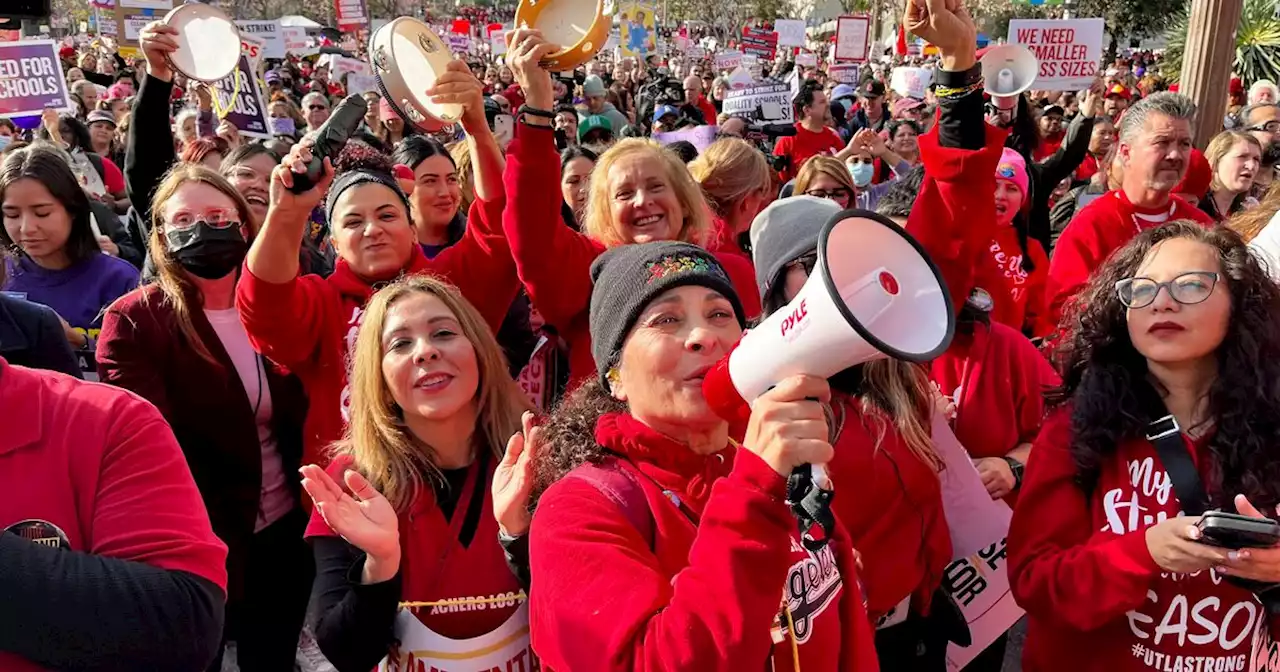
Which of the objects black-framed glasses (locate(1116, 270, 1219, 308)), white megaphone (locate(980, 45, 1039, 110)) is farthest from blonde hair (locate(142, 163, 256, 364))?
white megaphone (locate(980, 45, 1039, 110))

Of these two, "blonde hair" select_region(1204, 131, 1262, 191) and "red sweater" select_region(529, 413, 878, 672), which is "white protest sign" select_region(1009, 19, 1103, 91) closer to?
"blonde hair" select_region(1204, 131, 1262, 191)

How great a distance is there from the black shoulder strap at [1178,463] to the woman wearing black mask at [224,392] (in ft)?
8.23

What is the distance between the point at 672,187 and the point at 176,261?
1.61 m

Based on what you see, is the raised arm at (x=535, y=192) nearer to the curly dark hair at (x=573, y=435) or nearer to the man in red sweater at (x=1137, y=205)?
the curly dark hair at (x=573, y=435)

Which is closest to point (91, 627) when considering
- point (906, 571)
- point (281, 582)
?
point (906, 571)

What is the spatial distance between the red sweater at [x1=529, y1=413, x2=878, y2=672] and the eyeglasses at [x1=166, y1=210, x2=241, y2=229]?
1.95 meters

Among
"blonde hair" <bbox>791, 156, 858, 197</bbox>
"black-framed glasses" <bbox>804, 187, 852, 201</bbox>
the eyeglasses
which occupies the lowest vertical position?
"black-framed glasses" <bbox>804, 187, 852, 201</bbox>

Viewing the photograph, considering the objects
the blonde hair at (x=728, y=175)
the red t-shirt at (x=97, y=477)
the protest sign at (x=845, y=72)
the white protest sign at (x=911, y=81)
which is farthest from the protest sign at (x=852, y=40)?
the red t-shirt at (x=97, y=477)

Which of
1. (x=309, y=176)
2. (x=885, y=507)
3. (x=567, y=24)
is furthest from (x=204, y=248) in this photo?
(x=885, y=507)

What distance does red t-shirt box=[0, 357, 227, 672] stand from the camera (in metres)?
1.37

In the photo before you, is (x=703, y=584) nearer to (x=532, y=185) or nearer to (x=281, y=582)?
(x=532, y=185)

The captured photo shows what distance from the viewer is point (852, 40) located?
14914 millimetres

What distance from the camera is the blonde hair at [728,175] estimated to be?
160 inches

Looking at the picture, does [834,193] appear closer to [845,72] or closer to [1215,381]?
[1215,381]
